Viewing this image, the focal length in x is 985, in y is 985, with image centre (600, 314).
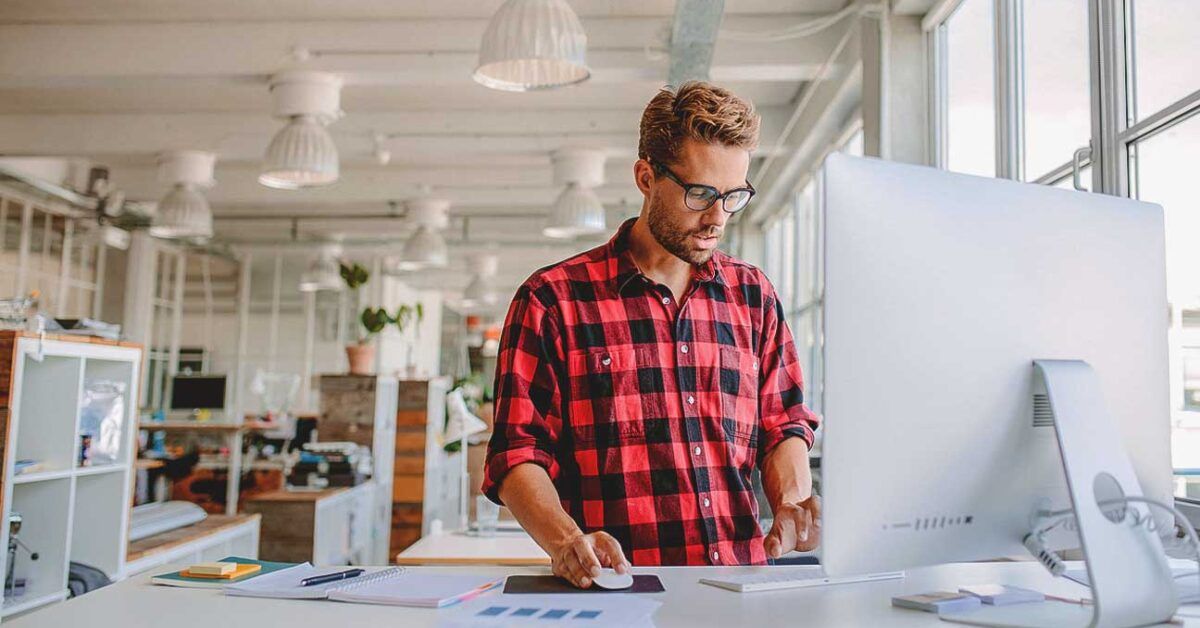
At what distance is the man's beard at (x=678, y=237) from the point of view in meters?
1.74

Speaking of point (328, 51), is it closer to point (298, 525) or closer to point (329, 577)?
point (298, 525)

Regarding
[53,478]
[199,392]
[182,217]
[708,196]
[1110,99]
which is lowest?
[53,478]

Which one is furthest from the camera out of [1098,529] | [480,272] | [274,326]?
[274,326]

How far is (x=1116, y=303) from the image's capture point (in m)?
1.29

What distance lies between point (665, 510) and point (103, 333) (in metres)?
2.96

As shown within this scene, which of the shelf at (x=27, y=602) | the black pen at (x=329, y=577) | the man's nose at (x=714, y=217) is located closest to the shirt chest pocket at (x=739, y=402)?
the man's nose at (x=714, y=217)

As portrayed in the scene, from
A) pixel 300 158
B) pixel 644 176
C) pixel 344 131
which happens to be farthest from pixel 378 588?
pixel 344 131

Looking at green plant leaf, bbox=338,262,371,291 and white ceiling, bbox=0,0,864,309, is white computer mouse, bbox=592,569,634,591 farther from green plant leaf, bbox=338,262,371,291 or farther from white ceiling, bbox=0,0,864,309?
green plant leaf, bbox=338,262,371,291

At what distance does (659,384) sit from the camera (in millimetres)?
1767

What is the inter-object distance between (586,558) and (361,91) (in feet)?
22.5

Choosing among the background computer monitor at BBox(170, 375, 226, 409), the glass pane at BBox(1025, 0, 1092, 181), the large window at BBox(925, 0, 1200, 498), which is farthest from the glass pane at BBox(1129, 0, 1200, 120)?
the background computer monitor at BBox(170, 375, 226, 409)

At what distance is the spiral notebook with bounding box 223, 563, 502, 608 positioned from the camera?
1267 millimetres

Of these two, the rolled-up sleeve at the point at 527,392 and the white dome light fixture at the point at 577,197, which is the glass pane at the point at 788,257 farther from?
the rolled-up sleeve at the point at 527,392

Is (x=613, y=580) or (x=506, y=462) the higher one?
(x=506, y=462)
